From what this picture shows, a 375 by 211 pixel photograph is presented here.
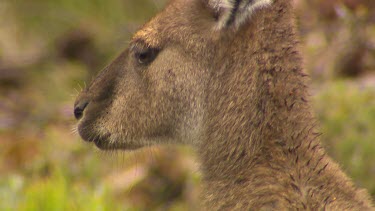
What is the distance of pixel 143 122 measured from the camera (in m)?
4.82

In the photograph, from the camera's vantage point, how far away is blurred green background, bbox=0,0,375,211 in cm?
625

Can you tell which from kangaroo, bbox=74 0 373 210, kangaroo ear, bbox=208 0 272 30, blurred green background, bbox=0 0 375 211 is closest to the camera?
kangaroo, bbox=74 0 373 210

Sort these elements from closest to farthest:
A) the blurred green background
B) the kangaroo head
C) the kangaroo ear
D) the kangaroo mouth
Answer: the kangaroo ear
the kangaroo head
the kangaroo mouth
the blurred green background

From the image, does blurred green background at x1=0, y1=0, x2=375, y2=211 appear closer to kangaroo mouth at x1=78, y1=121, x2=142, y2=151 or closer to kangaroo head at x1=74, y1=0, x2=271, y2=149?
kangaroo mouth at x1=78, y1=121, x2=142, y2=151

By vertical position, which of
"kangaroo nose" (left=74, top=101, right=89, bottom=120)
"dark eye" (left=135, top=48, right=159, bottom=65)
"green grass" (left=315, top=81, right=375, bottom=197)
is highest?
"green grass" (left=315, top=81, right=375, bottom=197)

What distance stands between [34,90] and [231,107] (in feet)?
22.4

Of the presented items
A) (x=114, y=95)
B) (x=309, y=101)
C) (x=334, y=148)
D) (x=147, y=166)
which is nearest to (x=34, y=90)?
(x=147, y=166)

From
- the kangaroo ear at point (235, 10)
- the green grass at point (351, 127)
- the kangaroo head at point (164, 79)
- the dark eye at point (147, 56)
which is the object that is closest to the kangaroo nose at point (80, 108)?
the kangaroo head at point (164, 79)

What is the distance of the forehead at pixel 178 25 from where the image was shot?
15.0ft

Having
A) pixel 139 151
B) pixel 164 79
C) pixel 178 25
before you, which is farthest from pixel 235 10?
pixel 139 151

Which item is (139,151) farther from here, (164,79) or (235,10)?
(235,10)

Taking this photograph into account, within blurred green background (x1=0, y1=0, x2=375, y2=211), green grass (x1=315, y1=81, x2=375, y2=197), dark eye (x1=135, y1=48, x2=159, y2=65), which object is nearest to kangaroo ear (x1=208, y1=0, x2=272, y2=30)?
dark eye (x1=135, y1=48, x2=159, y2=65)

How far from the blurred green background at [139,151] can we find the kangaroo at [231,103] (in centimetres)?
47

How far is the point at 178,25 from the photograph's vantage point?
467 cm
